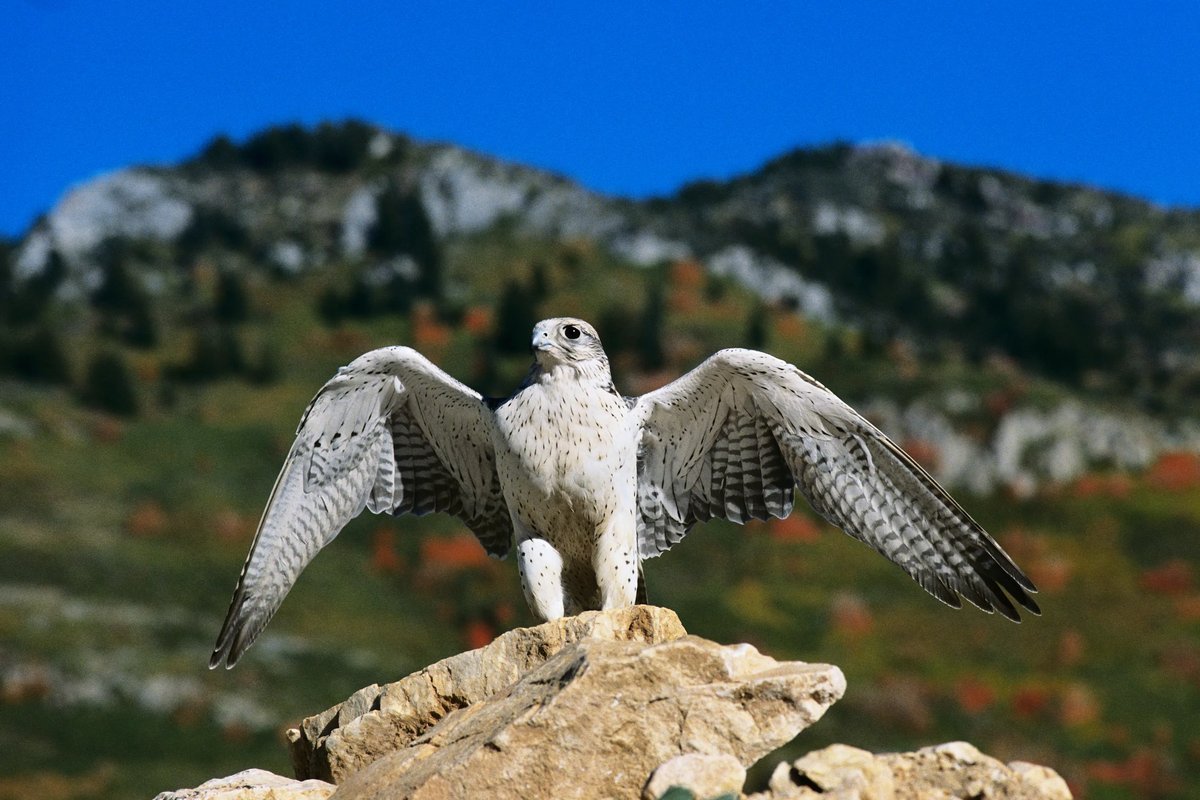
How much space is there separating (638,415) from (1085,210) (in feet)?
421

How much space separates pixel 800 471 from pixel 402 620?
44.6 meters

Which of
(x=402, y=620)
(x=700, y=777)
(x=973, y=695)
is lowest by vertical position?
(x=700, y=777)

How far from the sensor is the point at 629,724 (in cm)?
734

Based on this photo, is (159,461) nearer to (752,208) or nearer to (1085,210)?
(752,208)

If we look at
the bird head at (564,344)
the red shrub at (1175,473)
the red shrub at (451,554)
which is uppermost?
the red shrub at (1175,473)

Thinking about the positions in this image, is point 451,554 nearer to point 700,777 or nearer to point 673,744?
point 673,744

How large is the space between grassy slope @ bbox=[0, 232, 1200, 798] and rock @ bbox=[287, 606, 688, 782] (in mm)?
30923

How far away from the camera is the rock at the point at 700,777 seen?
6.94m

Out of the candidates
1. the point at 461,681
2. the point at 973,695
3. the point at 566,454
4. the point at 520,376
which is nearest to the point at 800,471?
the point at 566,454

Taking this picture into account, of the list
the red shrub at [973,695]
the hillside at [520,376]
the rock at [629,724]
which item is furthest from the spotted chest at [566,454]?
the red shrub at [973,695]

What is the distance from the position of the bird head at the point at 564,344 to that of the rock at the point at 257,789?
285 centimetres

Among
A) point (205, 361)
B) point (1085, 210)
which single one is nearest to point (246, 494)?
point (205, 361)

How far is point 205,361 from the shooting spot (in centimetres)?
7962

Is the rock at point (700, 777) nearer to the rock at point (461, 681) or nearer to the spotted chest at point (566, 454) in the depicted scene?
the rock at point (461, 681)
